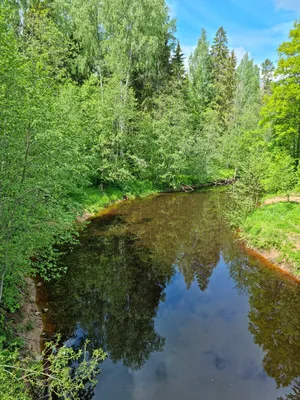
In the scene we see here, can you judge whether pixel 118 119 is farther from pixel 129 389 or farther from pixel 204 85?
pixel 204 85

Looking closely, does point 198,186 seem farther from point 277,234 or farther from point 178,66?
point 277,234

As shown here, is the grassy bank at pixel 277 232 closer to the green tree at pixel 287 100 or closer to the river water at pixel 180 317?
the river water at pixel 180 317

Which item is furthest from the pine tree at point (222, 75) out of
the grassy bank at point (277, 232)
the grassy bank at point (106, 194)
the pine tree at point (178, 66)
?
the grassy bank at point (277, 232)

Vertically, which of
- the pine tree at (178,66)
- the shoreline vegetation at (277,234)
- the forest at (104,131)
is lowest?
the shoreline vegetation at (277,234)

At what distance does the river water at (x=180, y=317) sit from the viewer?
26.7 ft

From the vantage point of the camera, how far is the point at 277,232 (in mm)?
15656

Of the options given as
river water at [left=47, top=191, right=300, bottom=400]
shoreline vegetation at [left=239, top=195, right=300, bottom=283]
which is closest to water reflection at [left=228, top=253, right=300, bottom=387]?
river water at [left=47, top=191, right=300, bottom=400]

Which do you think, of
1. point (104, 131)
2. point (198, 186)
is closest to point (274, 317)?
point (104, 131)

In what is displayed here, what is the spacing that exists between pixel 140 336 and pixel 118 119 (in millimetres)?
22958

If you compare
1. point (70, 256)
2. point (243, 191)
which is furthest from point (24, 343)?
point (243, 191)

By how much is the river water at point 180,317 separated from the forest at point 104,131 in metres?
1.33

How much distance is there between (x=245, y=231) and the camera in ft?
61.2

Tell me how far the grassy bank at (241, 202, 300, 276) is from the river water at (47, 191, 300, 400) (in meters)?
1.00

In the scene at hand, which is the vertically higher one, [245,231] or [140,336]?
[245,231]
